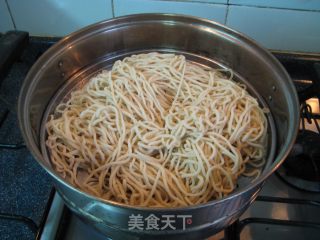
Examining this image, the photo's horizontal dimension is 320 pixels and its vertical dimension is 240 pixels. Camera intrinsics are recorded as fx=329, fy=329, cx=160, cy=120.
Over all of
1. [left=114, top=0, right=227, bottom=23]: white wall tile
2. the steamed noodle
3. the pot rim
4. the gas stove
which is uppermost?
[left=114, top=0, right=227, bottom=23]: white wall tile

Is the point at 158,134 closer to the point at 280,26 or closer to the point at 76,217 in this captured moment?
the point at 76,217

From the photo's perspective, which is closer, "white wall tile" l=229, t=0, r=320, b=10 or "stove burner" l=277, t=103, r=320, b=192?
"stove burner" l=277, t=103, r=320, b=192

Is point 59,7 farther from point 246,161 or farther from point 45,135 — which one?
point 246,161

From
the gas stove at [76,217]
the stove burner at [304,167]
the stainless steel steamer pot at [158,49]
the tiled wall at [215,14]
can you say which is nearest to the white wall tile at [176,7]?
the tiled wall at [215,14]

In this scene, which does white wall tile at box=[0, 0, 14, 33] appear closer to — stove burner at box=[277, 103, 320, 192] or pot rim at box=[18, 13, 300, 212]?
pot rim at box=[18, 13, 300, 212]

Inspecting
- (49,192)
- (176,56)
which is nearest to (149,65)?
(176,56)

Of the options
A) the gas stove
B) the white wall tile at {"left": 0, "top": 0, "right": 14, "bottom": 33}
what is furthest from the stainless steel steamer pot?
the white wall tile at {"left": 0, "top": 0, "right": 14, "bottom": 33}
